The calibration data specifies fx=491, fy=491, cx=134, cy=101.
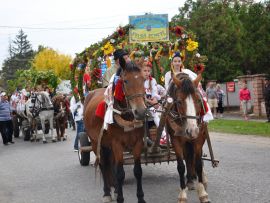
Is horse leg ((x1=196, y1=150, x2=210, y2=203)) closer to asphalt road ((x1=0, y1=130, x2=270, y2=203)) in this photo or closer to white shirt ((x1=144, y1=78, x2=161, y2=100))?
asphalt road ((x1=0, y1=130, x2=270, y2=203))

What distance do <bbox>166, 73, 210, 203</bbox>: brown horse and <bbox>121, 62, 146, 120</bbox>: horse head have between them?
0.59 m

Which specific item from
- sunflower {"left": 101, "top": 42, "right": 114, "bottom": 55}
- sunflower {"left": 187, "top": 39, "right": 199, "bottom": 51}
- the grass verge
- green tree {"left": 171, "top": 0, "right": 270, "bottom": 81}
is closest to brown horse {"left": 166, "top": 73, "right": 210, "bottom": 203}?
sunflower {"left": 187, "top": 39, "right": 199, "bottom": 51}

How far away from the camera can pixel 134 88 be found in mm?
7102

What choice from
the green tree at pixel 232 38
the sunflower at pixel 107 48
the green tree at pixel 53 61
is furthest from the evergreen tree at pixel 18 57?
the sunflower at pixel 107 48

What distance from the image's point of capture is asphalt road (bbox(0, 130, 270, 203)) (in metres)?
8.12

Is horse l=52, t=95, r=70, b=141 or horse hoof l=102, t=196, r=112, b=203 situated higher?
horse l=52, t=95, r=70, b=141

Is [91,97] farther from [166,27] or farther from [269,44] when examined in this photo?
[269,44]

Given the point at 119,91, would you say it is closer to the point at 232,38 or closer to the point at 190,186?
the point at 190,186

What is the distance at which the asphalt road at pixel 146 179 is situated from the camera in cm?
812

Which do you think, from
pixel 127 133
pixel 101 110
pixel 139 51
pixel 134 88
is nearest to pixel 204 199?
pixel 127 133

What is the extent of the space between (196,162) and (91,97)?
292 centimetres

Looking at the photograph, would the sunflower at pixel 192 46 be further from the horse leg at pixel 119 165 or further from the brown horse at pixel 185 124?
the horse leg at pixel 119 165

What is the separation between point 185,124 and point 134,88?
0.90 metres

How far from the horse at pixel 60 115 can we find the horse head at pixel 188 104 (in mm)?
13613
